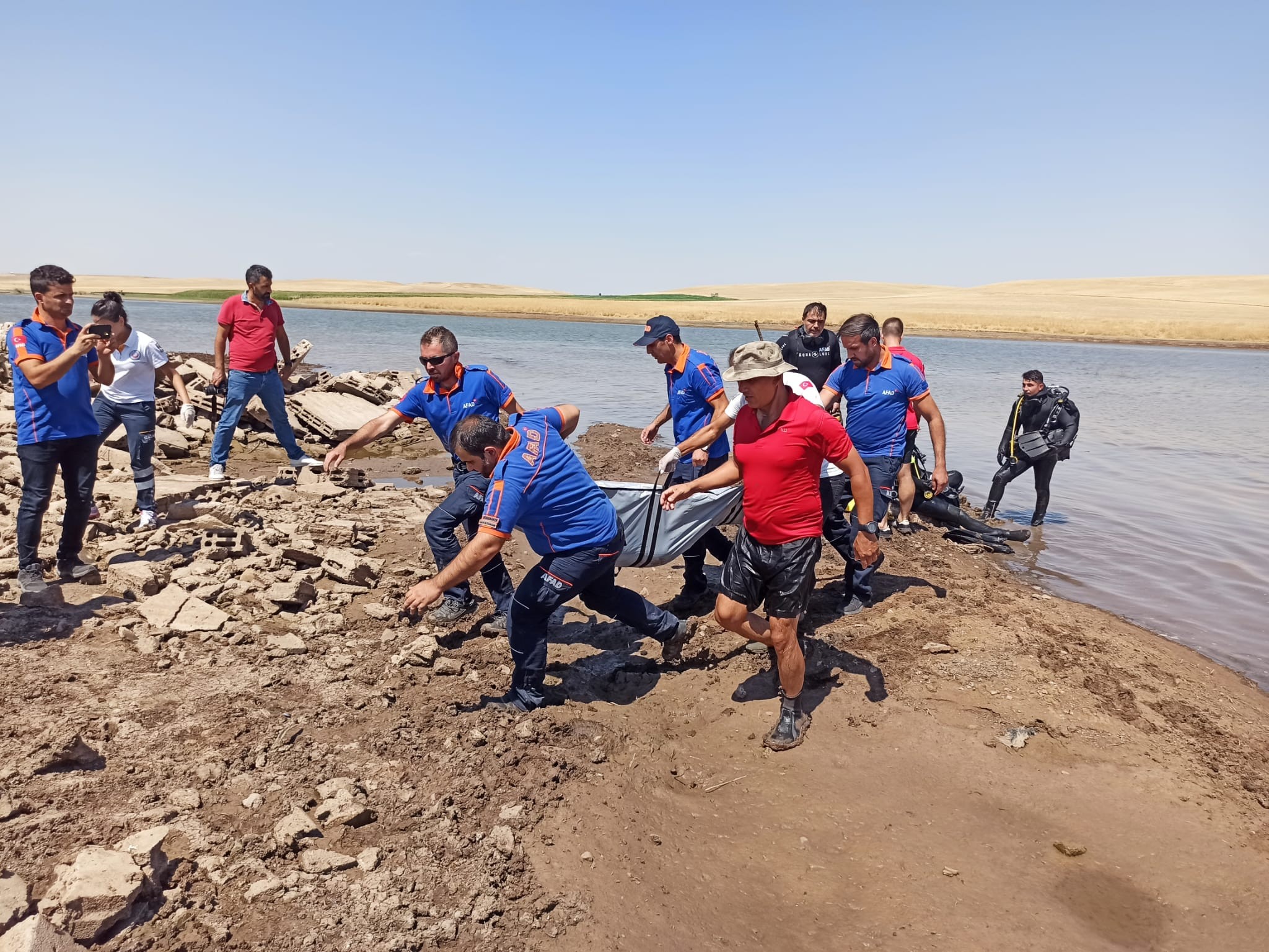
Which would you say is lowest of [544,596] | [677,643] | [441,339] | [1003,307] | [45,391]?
[677,643]

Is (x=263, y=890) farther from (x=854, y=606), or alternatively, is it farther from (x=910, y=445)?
(x=910, y=445)

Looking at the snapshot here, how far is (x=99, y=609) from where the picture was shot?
5168 mm

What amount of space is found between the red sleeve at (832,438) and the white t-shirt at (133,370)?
548cm

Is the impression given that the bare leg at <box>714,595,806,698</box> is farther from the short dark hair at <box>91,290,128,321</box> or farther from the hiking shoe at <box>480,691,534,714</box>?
the short dark hair at <box>91,290,128,321</box>

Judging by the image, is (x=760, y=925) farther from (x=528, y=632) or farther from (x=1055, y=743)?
(x=1055, y=743)

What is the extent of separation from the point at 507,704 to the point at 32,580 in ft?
11.4

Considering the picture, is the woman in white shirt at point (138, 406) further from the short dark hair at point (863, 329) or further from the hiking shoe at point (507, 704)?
the short dark hair at point (863, 329)

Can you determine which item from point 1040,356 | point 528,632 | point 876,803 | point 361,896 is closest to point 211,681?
point 528,632

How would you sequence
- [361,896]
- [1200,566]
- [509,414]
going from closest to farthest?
1. [361,896]
2. [509,414]
3. [1200,566]

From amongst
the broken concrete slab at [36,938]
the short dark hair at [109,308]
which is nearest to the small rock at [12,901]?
the broken concrete slab at [36,938]

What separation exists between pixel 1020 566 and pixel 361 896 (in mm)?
6851

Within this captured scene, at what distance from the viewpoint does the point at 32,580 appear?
5.27 m

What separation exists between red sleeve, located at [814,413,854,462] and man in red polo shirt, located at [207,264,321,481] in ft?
19.9

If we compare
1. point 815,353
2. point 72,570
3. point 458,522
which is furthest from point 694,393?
point 72,570
